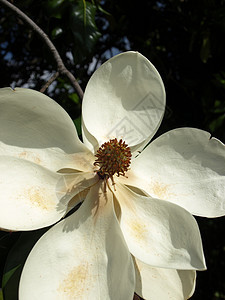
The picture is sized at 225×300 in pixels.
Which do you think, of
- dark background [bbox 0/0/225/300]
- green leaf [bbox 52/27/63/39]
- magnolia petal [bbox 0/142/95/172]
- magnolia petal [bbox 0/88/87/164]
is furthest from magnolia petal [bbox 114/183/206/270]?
green leaf [bbox 52/27/63/39]

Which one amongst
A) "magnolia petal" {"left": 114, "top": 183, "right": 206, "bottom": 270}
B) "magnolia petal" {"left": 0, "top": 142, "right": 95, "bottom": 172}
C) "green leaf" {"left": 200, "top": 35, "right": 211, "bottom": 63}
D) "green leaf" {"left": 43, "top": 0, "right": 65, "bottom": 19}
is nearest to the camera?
"magnolia petal" {"left": 114, "top": 183, "right": 206, "bottom": 270}

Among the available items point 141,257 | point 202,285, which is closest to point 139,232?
point 141,257

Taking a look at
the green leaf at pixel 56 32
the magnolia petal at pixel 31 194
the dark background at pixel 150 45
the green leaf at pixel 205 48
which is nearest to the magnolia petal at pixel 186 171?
the magnolia petal at pixel 31 194

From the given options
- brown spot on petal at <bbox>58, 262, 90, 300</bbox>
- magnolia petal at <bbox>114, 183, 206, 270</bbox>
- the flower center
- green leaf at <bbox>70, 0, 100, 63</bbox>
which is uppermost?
green leaf at <bbox>70, 0, 100, 63</bbox>

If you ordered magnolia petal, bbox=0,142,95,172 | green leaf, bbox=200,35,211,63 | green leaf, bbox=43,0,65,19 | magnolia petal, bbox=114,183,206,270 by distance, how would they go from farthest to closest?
green leaf, bbox=200,35,211,63
green leaf, bbox=43,0,65,19
magnolia petal, bbox=0,142,95,172
magnolia petal, bbox=114,183,206,270

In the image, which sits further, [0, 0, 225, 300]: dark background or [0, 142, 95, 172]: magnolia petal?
[0, 0, 225, 300]: dark background

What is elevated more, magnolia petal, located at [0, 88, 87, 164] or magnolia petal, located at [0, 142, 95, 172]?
magnolia petal, located at [0, 88, 87, 164]

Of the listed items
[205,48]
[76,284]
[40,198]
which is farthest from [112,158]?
[205,48]

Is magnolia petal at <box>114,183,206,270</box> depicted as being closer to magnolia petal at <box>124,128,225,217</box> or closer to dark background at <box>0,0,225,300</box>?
magnolia petal at <box>124,128,225,217</box>
